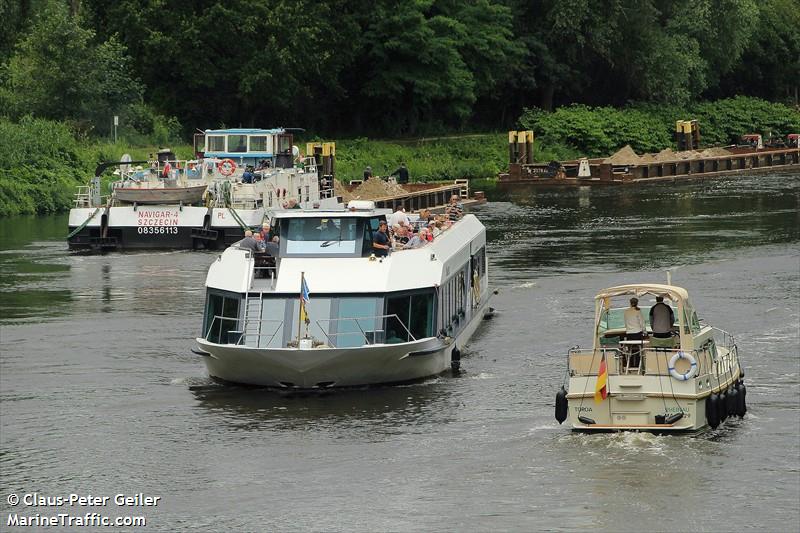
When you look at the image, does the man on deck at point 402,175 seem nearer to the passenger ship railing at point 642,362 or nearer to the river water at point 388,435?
the river water at point 388,435

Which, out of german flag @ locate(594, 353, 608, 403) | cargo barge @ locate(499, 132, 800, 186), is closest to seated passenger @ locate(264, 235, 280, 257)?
german flag @ locate(594, 353, 608, 403)

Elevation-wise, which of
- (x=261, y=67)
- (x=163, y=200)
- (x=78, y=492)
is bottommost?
(x=78, y=492)

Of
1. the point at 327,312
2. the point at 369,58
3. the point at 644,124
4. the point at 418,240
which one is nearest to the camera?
the point at 327,312

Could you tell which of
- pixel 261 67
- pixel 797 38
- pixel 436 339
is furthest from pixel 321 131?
pixel 436 339

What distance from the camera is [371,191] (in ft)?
244

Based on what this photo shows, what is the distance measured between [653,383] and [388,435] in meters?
4.79

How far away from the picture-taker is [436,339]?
34.7 metres

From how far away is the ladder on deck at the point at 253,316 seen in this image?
33469mm

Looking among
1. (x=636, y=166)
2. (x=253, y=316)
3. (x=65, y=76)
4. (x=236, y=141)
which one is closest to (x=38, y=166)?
(x=65, y=76)

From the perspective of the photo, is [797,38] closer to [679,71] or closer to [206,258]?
[679,71]

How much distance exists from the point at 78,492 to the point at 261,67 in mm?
66582

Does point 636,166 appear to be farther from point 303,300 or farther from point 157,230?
point 303,300

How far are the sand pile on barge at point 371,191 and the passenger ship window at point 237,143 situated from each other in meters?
7.53

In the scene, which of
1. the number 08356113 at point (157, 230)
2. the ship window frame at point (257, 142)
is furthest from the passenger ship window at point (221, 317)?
the ship window frame at point (257, 142)
